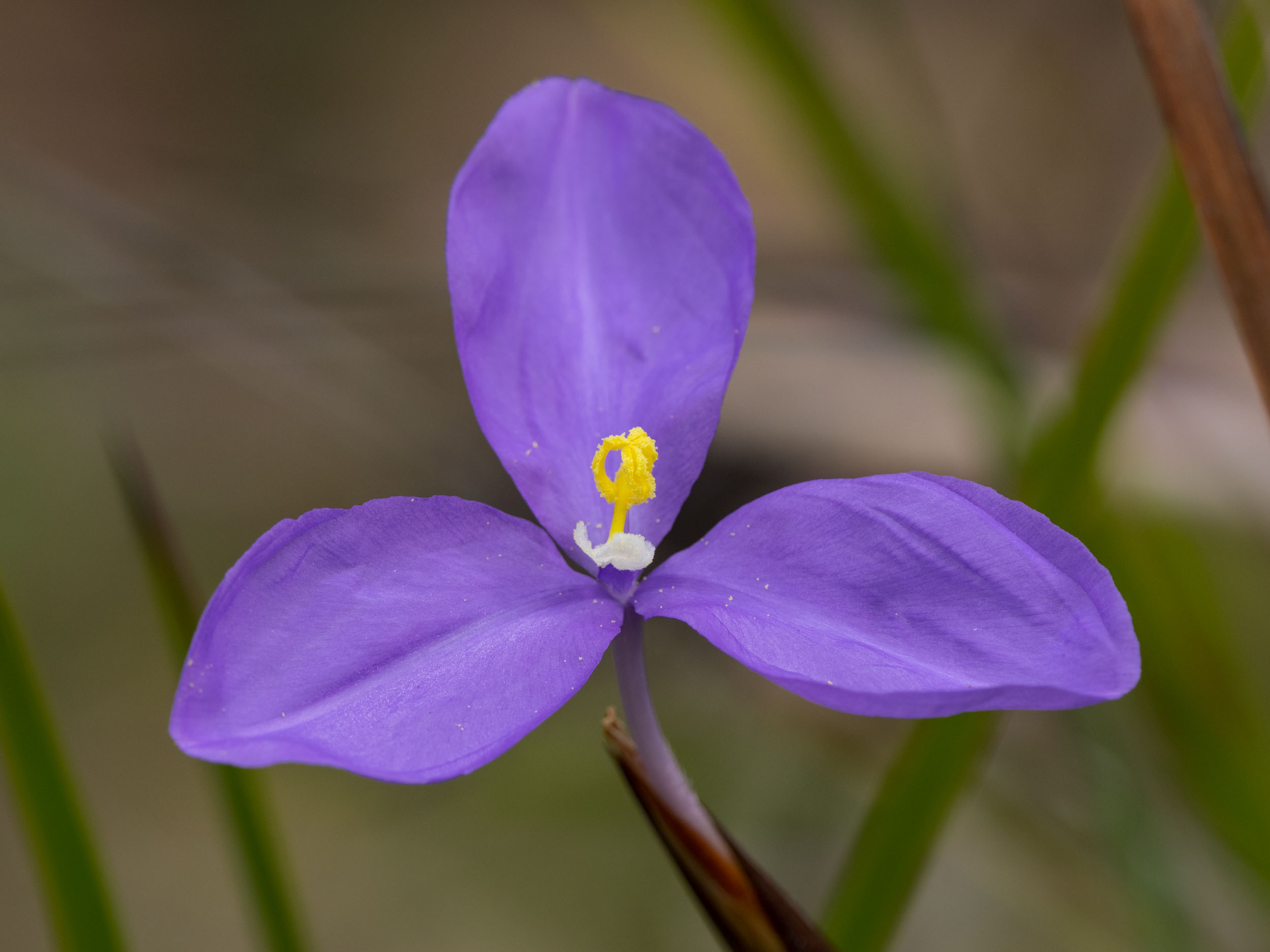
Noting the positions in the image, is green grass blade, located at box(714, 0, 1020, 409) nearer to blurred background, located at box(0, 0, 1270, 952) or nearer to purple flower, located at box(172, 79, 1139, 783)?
blurred background, located at box(0, 0, 1270, 952)

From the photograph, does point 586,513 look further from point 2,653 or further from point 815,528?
point 2,653

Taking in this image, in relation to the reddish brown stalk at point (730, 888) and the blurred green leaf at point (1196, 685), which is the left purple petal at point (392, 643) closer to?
the reddish brown stalk at point (730, 888)

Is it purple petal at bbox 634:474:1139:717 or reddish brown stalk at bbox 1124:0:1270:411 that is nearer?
purple petal at bbox 634:474:1139:717

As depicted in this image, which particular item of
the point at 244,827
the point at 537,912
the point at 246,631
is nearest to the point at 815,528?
the point at 246,631

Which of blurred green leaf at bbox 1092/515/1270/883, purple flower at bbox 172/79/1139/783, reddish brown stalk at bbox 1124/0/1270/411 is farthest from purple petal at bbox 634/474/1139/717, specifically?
blurred green leaf at bbox 1092/515/1270/883

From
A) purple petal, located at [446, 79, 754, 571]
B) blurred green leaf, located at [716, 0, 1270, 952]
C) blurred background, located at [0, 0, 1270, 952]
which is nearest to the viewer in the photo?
purple petal, located at [446, 79, 754, 571]

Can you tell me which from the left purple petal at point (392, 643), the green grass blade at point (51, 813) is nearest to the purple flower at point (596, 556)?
the left purple petal at point (392, 643)
